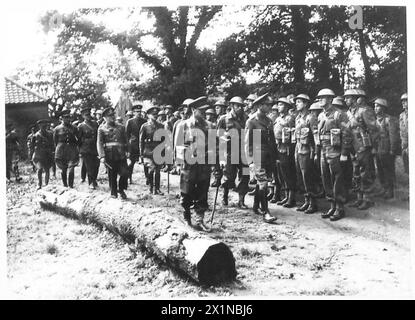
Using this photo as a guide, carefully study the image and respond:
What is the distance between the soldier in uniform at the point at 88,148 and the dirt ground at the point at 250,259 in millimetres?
2221

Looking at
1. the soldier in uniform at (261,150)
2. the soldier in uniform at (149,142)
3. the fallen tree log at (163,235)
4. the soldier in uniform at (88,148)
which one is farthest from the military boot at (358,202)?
the soldier in uniform at (88,148)

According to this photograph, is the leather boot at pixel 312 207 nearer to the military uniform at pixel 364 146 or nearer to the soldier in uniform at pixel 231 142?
the military uniform at pixel 364 146

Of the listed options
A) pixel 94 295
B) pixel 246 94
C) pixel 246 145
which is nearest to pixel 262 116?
pixel 246 145

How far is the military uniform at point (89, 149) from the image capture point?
8844mm

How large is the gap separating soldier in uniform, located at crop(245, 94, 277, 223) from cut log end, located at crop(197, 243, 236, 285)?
78.0 inches

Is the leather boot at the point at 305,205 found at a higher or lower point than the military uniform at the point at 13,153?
lower

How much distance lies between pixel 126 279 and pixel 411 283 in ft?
10.7

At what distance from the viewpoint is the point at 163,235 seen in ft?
16.0

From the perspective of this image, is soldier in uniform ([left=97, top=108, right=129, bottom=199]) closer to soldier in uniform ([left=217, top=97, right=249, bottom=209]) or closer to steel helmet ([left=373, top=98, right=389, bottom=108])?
soldier in uniform ([left=217, top=97, right=249, bottom=209])

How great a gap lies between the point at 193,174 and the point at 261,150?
4.18 feet

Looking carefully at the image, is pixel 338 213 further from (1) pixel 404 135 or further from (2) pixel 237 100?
(2) pixel 237 100

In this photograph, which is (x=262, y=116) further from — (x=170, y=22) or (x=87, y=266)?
(x=87, y=266)

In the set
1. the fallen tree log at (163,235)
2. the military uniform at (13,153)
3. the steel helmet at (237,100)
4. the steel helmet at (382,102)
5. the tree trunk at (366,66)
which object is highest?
the tree trunk at (366,66)

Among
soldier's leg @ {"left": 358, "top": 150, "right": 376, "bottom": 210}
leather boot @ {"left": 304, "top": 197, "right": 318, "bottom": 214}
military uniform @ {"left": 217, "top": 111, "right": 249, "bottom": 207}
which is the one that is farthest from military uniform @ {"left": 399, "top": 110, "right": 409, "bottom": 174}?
military uniform @ {"left": 217, "top": 111, "right": 249, "bottom": 207}
